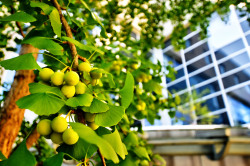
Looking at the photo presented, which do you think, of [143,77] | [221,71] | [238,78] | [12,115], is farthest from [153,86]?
[221,71]

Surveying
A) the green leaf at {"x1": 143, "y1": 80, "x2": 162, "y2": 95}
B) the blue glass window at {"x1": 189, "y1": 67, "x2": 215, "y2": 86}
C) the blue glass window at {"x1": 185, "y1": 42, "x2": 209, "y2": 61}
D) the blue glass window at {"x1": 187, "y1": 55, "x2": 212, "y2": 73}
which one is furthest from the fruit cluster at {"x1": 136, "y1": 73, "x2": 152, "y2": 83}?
the blue glass window at {"x1": 185, "y1": 42, "x2": 209, "y2": 61}

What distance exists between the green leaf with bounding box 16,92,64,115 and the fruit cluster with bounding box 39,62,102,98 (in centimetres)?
4

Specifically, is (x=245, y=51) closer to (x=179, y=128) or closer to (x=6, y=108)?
(x=179, y=128)

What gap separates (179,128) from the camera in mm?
1900

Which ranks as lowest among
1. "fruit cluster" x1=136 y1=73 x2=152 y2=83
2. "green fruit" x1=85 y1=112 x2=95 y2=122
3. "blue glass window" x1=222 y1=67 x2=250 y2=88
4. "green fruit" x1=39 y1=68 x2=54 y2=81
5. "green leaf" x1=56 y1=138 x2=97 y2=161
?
"green leaf" x1=56 y1=138 x2=97 y2=161

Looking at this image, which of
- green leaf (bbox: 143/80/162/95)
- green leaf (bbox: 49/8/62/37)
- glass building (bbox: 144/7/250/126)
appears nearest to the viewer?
green leaf (bbox: 49/8/62/37)

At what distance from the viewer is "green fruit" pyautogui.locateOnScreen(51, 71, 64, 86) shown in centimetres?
36

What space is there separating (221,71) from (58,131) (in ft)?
19.8

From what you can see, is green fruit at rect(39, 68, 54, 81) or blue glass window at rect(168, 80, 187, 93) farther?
blue glass window at rect(168, 80, 187, 93)

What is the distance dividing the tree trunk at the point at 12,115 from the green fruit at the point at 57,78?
649 millimetres

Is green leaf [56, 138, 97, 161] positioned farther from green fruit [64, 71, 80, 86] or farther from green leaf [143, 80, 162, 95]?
green leaf [143, 80, 162, 95]

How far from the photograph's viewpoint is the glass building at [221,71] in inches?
194

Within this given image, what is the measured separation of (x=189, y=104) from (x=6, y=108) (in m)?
4.29

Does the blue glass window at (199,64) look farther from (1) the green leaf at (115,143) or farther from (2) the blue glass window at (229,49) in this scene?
(1) the green leaf at (115,143)
